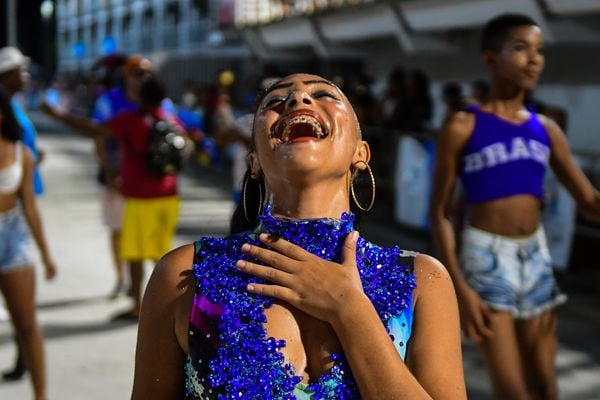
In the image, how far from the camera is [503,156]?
13.4ft

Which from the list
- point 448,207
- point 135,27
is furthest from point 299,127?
point 135,27

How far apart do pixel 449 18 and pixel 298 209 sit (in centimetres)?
1195

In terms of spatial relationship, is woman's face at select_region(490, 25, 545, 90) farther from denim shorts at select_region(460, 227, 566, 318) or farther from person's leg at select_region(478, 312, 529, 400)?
person's leg at select_region(478, 312, 529, 400)

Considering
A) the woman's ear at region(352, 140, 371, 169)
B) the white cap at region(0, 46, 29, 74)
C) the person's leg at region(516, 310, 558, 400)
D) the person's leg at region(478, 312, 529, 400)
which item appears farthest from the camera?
the white cap at region(0, 46, 29, 74)

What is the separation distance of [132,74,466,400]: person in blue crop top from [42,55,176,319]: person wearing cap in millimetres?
4106

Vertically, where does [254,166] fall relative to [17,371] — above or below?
above

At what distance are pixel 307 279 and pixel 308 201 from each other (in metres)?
0.21

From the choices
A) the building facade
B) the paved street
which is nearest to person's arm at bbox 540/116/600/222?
the paved street

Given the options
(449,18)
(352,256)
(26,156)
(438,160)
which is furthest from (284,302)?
(449,18)

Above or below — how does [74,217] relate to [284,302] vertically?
below

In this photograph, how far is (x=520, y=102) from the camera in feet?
13.7

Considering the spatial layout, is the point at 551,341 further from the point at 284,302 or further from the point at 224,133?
the point at 224,133

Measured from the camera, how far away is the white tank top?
5.10m

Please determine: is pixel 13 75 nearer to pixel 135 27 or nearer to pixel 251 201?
pixel 251 201
